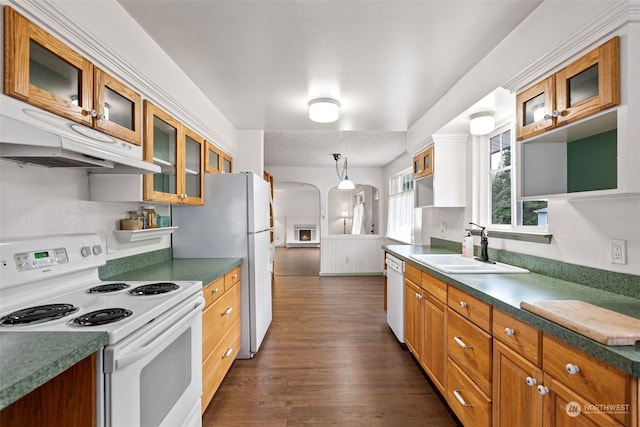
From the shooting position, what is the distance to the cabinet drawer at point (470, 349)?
4.85 ft

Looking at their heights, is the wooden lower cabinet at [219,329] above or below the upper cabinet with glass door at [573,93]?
below

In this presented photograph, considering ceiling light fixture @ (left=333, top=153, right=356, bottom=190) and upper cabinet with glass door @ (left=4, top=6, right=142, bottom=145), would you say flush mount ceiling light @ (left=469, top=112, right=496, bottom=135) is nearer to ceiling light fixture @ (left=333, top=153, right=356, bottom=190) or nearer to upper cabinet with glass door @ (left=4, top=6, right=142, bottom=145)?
upper cabinet with glass door @ (left=4, top=6, right=142, bottom=145)

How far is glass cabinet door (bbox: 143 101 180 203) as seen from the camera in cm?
186

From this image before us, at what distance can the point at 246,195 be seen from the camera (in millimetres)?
2713

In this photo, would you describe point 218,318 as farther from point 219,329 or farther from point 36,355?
point 36,355

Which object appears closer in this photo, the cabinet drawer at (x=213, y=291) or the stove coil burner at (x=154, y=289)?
the stove coil burner at (x=154, y=289)

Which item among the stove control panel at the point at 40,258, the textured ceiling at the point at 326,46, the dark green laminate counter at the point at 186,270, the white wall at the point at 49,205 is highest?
the textured ceiling at the point at 326,46

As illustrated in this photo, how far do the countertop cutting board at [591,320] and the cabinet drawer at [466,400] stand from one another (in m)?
0.64

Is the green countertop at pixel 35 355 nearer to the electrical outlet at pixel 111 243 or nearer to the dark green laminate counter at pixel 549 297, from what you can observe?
the electrical outlet at pixel 111 243

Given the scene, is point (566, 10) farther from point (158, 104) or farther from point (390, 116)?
point (158, 104)

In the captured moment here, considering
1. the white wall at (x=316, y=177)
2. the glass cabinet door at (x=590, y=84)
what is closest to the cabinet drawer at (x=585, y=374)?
the glass cabinet door at (x=590, y=84)

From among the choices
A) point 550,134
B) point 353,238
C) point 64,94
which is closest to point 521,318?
point 550,134

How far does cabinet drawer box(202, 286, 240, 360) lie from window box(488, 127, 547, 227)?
224cm

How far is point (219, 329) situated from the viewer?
213 cm
